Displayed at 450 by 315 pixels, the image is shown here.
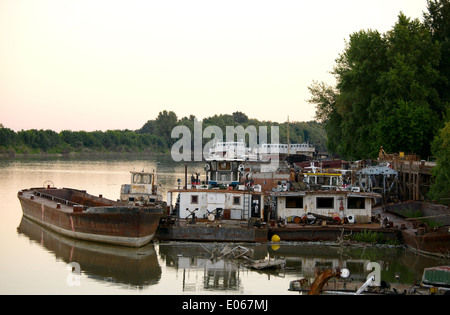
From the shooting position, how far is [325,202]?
1259 inches

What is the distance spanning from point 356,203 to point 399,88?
23985 mm

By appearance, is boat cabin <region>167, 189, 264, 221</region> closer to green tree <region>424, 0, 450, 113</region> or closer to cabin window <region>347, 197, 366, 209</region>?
cabin window <region>347, 197, 366, 209</region>

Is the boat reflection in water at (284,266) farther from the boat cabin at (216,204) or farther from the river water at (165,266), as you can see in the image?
the boat cabin at (216,204)

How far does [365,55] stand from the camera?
191ft

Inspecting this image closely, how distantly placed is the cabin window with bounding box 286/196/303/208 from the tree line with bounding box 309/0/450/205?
20586 millimetres

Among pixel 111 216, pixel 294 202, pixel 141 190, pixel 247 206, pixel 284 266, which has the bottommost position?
pixel 284 266

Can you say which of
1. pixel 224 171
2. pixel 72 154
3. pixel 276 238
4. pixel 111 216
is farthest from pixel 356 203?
pixel 72 154

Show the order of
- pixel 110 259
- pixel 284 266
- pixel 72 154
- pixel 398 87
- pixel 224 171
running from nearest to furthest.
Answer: pixel 284 266, pixel 110 259, pixel 224 171, pixel 398 87, pixel 72 154

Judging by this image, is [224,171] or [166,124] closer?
[224,171]

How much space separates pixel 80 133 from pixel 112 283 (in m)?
135

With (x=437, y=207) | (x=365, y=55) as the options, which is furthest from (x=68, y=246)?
(x=365, y=55)

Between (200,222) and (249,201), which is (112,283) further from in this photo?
(249,201)

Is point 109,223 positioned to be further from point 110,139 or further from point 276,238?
point 110,139

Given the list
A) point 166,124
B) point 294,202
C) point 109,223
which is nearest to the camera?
point 109,223
